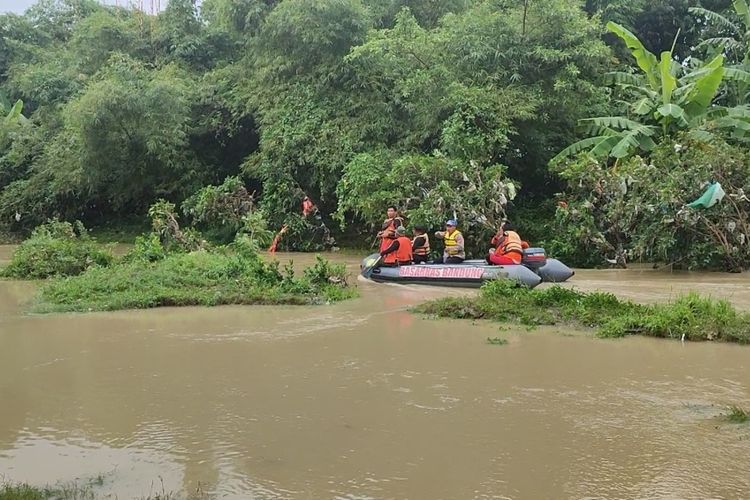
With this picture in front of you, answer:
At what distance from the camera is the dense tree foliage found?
15.9m

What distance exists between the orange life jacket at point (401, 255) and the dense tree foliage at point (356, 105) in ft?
6.97

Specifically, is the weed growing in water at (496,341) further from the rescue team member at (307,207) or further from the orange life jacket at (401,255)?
the rescue team member at (307,207)

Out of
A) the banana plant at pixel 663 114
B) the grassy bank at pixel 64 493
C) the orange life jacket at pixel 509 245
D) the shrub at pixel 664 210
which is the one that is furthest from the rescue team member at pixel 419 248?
the grassy bank at pixel 64 493

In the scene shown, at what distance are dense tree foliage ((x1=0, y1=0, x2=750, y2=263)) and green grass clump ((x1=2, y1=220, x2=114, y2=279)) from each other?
513cm

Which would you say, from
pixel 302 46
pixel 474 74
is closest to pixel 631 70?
pixel 474 74

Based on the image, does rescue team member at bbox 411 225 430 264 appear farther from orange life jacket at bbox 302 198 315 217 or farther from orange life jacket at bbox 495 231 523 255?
orange life jacket at bbox 302 198 315 217

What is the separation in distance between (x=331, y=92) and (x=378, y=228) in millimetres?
3739

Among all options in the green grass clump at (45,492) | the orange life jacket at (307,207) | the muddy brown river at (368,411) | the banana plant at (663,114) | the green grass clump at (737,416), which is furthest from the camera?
the orange life jacket at (307,207)

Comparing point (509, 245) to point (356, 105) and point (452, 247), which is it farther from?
point (356, 105)

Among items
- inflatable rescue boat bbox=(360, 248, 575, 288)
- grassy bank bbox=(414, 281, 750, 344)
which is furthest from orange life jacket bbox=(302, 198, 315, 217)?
grassy bank bbox=(414, 281, 750, 344)

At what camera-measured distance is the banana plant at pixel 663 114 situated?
1512 centimetres

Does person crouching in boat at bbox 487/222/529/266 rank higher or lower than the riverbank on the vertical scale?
higher

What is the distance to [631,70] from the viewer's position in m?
18.3

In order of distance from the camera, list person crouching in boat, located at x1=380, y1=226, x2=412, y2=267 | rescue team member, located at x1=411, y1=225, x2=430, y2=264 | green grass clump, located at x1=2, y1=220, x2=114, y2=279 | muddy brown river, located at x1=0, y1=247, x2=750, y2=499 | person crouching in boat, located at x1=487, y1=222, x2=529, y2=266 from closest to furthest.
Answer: muddy brown river, located at x1=0, y1=247, x2=750, y2=499, person crouching in boat, located at x1=487, y1=222, x2=529, y2=266, person crouching in boat, located at x1=380, y1=226, x2=412, y2=267, rescue team member, located at x1=411, y1=225, x2=430, y2=264, green grass clump, located at x1=2, y1=220, x2=114, y2=279
